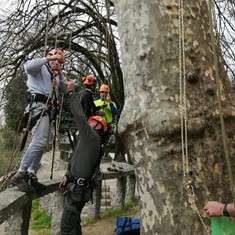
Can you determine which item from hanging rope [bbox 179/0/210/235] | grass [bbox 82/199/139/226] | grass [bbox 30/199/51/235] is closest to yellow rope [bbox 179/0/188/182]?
hanging rope [bbox 179/0/210/235]

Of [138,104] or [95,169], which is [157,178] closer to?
[138,104]

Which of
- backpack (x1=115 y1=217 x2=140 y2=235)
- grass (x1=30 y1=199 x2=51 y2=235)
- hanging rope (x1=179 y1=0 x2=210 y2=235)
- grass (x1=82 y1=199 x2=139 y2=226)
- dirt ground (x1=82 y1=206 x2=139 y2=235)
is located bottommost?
grass (x1=30 y1=199 x2=51 y2=235)

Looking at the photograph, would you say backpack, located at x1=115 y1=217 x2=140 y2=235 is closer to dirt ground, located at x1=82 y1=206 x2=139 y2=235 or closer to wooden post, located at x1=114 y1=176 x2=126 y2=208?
dirt ground, located at x1=82 y1=206 x2=139 y2=235

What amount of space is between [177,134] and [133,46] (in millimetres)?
551

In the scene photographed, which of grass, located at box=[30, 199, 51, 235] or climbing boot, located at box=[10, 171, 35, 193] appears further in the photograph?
grass, located at box=[30, 199, 51, 235]

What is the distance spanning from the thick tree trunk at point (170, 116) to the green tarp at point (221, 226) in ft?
0.18

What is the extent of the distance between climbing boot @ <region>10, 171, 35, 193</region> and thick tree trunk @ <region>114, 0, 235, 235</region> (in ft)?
5.96

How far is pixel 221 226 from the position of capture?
1.77m

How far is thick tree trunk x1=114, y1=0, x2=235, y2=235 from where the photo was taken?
184 cm

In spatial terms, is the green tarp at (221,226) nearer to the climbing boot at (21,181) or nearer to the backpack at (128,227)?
the climbing boot at (21,181)

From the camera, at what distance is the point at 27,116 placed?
3625 mm

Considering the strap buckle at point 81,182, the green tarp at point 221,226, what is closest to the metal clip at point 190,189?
the green tarp at point 221,226

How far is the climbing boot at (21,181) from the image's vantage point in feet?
11.6

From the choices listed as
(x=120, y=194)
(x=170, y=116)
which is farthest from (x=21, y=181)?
(x=120, y=194)
